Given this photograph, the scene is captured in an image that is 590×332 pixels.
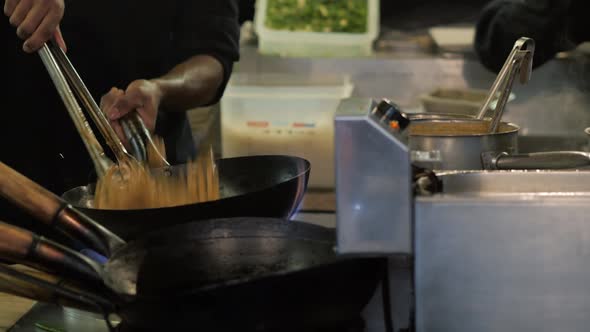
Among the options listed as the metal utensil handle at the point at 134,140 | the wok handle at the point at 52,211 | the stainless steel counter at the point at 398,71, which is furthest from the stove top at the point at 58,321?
the stainless steel counter at the point at 398,71

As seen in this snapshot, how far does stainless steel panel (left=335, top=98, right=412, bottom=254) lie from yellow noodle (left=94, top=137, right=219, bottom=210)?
472 mm

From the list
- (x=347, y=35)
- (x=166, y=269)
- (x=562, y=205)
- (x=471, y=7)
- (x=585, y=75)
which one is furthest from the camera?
(x=471, y=7)

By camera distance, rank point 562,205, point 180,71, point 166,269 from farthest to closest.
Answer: point 180,71 < point 166,269 < point 562,205

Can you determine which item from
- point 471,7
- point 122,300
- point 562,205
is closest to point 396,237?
point 562,205

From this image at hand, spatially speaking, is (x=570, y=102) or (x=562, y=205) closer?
(x=562, y=205)

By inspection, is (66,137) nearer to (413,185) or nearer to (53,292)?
(53,292)

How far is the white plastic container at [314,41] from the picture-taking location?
3355 mm

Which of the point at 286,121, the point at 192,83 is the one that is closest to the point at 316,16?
the point at 286,121

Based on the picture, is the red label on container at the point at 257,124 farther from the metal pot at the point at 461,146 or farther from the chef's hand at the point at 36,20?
the metal pot at the point at 461,146

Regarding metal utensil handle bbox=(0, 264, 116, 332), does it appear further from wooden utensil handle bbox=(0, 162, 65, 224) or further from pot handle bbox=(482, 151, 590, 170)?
pot handle bbox=(482, 151, 590, 170)

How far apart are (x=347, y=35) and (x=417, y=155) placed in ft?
8.36

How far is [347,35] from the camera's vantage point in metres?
3.36

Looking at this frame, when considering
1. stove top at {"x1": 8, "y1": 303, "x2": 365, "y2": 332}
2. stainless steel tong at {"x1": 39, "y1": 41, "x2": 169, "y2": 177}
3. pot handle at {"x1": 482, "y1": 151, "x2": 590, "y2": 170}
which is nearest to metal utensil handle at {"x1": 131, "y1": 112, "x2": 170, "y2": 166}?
stainless steel tong at {"x1": 39, "y1": 41, "x2": 169, "y2": 177}

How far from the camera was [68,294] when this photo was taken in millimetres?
756
